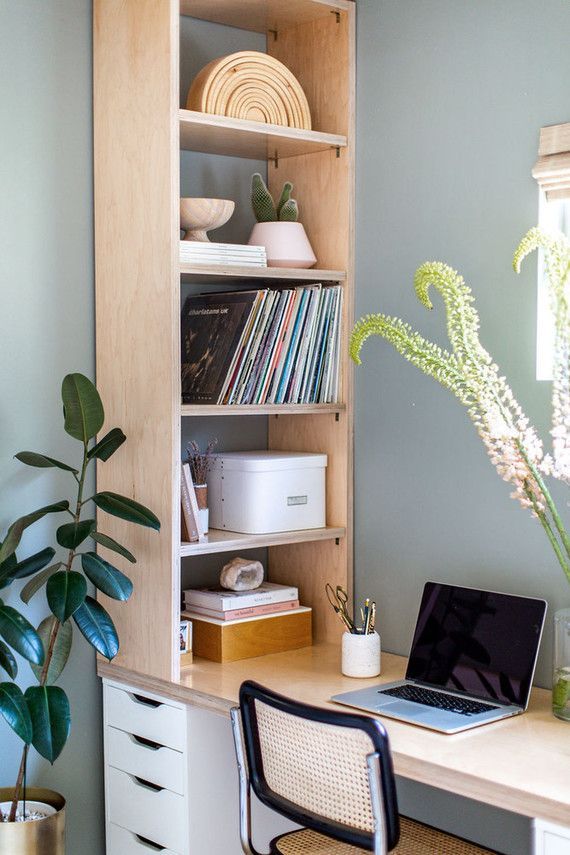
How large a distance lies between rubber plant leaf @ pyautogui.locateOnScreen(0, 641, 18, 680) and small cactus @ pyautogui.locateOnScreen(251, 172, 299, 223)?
131 centimetres

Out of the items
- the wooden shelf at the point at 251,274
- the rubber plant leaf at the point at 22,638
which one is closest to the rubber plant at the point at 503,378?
the wooden shelf at the point at 251,274

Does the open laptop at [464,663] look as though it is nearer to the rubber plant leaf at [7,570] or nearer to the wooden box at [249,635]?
the wooden box at [249,635]

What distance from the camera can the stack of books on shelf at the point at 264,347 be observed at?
2848mm

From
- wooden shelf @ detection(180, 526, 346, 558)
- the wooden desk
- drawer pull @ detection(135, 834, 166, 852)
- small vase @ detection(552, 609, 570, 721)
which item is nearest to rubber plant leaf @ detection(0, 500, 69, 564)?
wooden shelf @ detection(180, 526, 346, 558)

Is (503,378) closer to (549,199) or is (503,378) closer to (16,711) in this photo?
(549,199)

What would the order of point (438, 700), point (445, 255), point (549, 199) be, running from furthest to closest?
1. point (445, 255)
2. point (549, 199)
3. point (438, 700)

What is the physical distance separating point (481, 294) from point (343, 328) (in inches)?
17.9

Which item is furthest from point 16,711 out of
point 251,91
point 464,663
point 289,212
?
point 251,91

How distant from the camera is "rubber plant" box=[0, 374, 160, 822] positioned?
240 cm

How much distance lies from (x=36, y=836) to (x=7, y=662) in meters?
0.43

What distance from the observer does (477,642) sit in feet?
8.30

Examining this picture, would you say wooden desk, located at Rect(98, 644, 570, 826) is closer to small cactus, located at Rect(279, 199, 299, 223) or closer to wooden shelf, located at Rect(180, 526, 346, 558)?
wooden shelf, located at Rect(180, 526, 346, 558)

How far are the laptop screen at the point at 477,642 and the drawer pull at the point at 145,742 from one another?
0.67 m

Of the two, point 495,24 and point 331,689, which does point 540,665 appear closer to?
point 331,689
